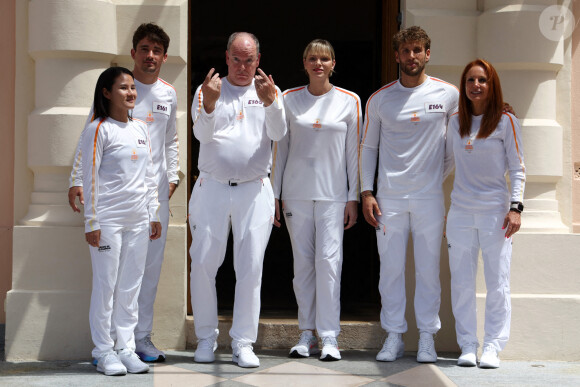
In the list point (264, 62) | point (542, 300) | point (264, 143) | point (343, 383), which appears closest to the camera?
point (343, 383)

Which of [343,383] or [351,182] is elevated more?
[351,182]

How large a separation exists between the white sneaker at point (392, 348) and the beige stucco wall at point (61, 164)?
55.5 inches

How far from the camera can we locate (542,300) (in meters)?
5.54

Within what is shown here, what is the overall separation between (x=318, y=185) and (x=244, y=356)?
1.19 metres

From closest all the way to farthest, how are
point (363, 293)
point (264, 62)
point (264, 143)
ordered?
point (264, 143), point (363, 293), point (264, 62)

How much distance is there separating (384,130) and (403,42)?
1.92 ft

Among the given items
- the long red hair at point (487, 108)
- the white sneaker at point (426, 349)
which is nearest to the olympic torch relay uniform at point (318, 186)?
the white sneaker at point (426, 349)

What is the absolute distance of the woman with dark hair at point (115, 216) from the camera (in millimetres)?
4785

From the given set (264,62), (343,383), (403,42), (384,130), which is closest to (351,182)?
(384,130)

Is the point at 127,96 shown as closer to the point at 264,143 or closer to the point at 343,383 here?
the point at 264,143

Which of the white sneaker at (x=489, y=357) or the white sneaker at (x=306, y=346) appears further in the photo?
the white sneaker at (x=306, y=346)

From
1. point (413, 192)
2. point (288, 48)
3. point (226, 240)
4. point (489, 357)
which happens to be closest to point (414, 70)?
point (413, 192)

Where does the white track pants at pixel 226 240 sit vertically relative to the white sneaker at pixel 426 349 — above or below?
above

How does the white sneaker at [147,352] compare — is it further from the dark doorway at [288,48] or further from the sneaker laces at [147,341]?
the dark doorway at [288,48]
